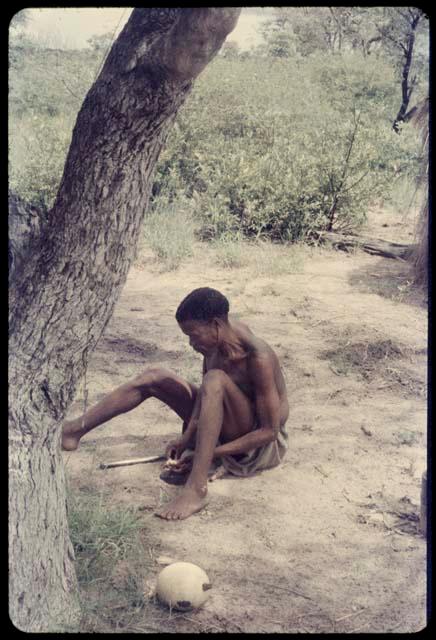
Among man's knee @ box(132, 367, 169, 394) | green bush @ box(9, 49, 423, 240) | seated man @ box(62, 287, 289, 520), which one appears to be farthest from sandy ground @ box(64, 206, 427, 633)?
green bush @ box(9, 49, 423, 240)

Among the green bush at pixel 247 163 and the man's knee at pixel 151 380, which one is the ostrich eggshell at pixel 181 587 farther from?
the green bush at pixel 247 163

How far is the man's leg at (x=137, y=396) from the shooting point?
11.6ft

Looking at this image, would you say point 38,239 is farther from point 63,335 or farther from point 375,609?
point 375,609

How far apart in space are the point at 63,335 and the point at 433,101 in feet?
4.41

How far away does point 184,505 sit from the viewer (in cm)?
311

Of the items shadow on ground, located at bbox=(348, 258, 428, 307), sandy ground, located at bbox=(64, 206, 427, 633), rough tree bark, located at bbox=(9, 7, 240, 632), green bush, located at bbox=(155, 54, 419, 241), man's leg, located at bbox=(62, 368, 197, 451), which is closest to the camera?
rough tree bark, located at bbox=(9, 7, 240, 632)

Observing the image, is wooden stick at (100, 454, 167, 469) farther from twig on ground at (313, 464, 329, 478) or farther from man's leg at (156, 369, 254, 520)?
twig on ground at (313, 464, 329, 478)

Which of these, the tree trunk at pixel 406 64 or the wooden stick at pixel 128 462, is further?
the tree trunk at pixel 406 64

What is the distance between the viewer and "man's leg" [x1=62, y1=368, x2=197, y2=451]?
3525 mm

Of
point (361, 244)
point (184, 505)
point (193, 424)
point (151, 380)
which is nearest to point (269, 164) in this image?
point (361, 244)

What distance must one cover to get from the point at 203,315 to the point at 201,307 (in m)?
0.04

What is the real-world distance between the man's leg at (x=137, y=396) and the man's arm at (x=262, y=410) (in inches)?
13.5

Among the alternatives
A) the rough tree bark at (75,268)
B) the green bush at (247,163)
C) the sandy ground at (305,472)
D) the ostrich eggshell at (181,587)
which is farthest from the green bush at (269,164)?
the rough tree bark at (75,268)

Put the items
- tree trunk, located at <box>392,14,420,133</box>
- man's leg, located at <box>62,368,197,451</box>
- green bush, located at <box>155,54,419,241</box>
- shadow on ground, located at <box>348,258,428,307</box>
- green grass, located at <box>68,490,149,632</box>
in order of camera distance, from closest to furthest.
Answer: green grass, located at <box>68,490,149,632</box> → man's leg, located at <box>62,368,197,451</box> → shadow on ground, located at <box>348,258,428,307</box> → green bush, located at <box>155,54,419,241</box> → tree trunk, located at <box>392,14,420,133</box>
